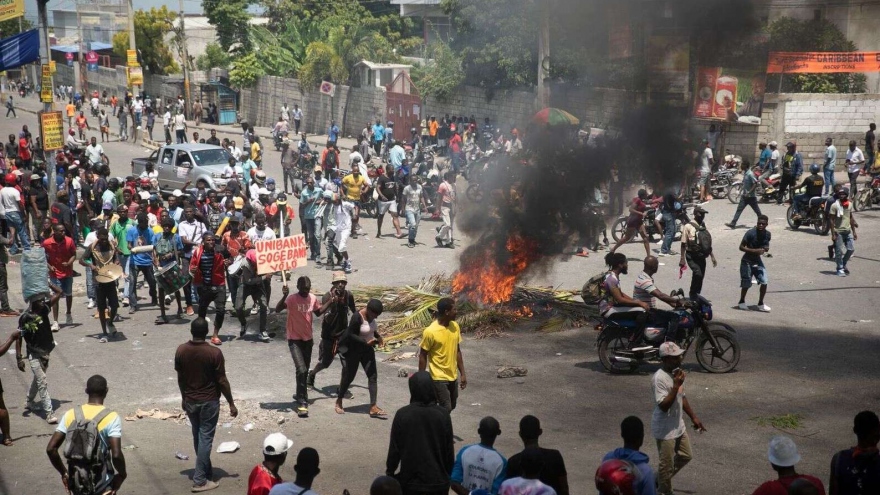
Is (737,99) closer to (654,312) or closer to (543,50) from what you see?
(543,50)

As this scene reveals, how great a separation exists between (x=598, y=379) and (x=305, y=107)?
32666mm

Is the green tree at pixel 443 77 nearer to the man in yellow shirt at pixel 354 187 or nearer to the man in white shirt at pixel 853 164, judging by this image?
the man in yellow shirt at pixel 354 187

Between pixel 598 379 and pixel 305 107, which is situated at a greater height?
pixel 305 107

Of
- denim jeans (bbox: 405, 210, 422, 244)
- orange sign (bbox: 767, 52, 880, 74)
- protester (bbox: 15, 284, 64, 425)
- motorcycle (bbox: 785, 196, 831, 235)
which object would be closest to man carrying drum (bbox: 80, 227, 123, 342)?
protester (bbox: 15, 284, 64, 425)

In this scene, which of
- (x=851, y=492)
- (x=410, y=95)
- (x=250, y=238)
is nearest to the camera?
(x=851, y=492)

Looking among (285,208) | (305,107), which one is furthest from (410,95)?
(285,208)

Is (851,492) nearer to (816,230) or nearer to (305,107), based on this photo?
(816,230)

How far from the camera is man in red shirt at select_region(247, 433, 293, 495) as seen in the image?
5.71m

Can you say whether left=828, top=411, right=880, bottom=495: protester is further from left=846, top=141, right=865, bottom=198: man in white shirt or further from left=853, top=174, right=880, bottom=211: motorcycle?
left=846, top=141, right=865, bottom=198: man in white shirt

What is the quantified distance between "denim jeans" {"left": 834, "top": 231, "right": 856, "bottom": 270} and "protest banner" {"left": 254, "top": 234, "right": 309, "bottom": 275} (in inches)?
362

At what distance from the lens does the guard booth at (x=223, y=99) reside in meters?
46.1

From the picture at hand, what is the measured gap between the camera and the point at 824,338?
12.7 meters

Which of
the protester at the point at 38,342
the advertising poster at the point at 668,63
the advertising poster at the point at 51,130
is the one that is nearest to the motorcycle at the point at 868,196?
the advertising poster at the point at 668,63

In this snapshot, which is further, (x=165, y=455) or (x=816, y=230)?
(x=816, y=230)
